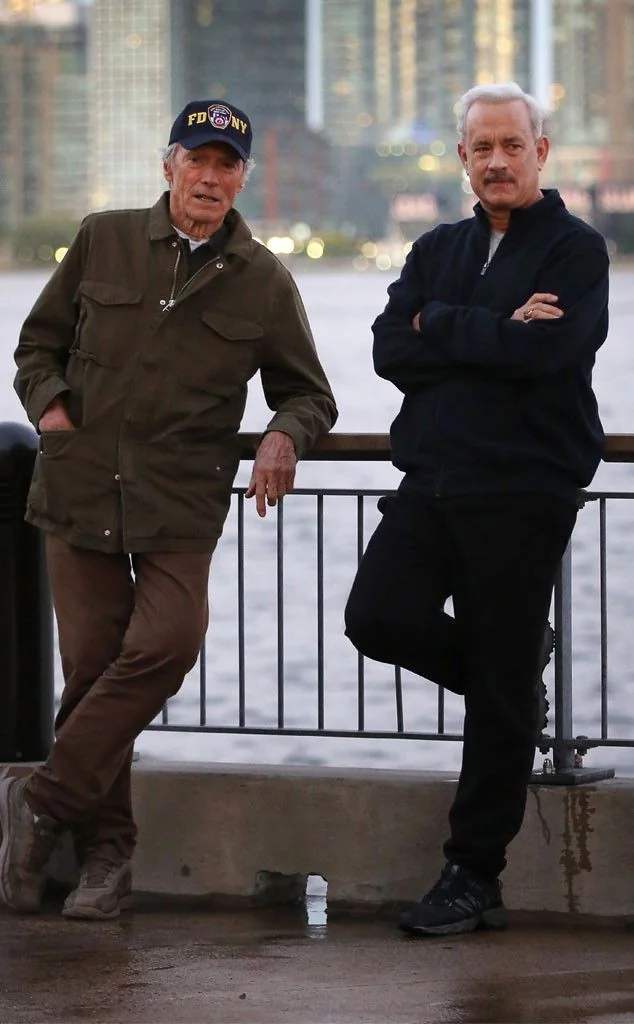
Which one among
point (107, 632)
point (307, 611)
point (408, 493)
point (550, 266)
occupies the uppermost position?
point (550, 266)

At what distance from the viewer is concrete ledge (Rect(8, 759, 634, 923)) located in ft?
16.7

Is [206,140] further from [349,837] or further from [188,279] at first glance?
[349,837]

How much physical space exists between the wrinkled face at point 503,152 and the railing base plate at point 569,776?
1.55 meters

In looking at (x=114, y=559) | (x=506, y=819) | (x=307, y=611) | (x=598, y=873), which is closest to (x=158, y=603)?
(x=114, y=559)

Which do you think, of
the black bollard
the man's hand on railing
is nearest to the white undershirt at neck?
the man's hand on railing

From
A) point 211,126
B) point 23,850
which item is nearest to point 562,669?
point 23,850

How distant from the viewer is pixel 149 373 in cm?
493

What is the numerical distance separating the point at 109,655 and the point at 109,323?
35.0 inches

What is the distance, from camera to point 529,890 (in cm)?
513

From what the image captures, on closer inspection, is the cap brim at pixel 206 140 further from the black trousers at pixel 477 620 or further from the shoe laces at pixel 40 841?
the shoe laces at pixel 40 841

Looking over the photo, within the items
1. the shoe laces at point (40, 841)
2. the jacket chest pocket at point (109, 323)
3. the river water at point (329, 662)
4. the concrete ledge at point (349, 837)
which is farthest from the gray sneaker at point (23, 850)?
the river water at point (329, 662)

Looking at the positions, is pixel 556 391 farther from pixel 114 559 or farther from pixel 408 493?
pixel 114 559

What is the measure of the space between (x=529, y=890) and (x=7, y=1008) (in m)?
1.61

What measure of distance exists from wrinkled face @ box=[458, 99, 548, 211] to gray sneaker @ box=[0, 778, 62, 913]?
2.01 m
